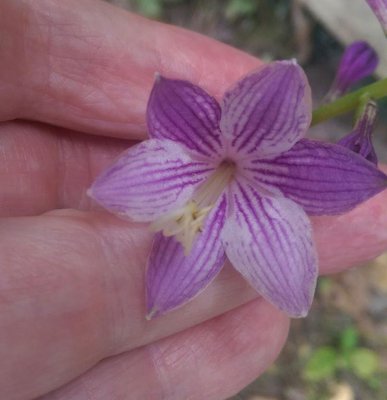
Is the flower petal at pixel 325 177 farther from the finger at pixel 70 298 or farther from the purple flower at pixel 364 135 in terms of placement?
the finger at pixel 70 298

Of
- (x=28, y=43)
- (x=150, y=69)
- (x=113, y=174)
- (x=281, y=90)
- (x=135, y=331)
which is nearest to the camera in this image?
(x=281, y=90)

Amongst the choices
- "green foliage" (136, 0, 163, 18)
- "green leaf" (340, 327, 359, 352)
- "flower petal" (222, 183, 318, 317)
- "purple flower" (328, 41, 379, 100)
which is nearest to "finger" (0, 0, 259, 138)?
"purple flower" (328, 41, 379, 100)

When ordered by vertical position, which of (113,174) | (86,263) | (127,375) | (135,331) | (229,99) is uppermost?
(229,99)

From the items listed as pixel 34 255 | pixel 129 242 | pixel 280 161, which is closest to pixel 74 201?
pixel 129 242

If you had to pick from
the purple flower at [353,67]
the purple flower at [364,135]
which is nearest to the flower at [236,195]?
the purple flower at [364,135]

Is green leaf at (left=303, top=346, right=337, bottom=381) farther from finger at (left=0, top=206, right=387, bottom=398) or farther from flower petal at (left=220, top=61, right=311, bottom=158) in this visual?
flower petal at (left=220, top=61, right=311, bottom=158)

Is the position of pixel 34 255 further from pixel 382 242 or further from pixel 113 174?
pixel 382 242
